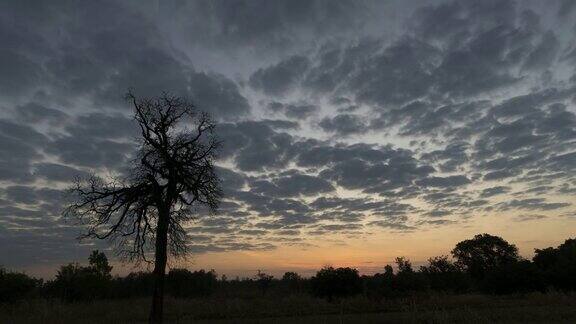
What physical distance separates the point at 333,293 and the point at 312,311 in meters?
9.40

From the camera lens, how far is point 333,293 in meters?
44.8

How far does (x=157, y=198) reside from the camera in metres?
21.8

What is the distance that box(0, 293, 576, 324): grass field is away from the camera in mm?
26797

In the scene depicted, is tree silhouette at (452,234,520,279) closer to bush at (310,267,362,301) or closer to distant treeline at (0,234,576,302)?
distant treeline at (0,234,576,302)

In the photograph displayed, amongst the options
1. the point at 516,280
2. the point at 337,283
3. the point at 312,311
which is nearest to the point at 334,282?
the point at 337,283

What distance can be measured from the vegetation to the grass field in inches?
4.1

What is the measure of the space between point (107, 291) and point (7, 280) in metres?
19.7

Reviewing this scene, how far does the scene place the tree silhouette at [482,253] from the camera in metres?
93.1

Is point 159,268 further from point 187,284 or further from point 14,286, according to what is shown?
Result: point 187,284

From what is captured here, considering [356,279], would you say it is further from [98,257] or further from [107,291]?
[98,257]

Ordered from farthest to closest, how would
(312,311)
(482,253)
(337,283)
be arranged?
(482,253), (337,283), (312,311)

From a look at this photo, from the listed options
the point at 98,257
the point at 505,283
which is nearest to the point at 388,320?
the point at 505,283

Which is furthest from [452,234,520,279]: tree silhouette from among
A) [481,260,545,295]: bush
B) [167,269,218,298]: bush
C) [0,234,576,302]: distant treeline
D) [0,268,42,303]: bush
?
[0,268,42,303]: bush

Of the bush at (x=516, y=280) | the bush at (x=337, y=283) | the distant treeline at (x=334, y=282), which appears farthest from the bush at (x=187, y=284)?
the bush at (x=516, y=280)
